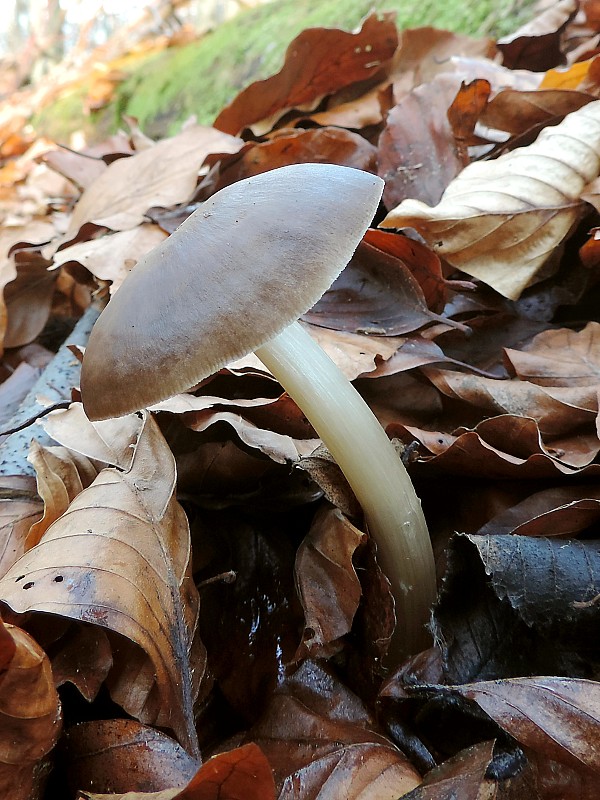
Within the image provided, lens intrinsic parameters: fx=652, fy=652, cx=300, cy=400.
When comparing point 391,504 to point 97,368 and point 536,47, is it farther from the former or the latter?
point 536,47

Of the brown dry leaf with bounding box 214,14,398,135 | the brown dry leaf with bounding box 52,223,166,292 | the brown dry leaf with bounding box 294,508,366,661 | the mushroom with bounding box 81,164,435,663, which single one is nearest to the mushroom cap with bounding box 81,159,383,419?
the mushroom with bounding box 81,164,435,663

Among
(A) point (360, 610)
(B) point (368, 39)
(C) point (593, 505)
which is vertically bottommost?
(A) point (360, 610)

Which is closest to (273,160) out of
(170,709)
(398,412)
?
(398,412)

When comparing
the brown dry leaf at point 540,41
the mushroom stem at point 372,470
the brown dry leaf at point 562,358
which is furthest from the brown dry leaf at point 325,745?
the brown dry leaf at point 540,41

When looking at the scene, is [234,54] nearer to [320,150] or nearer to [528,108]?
[320,150]

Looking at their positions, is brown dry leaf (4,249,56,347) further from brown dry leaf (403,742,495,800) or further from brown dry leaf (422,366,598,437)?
brown dry leaf (403,742,495,800)

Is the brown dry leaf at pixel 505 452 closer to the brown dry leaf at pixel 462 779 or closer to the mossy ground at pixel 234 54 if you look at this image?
the brown dry leaf at pixel 462 779

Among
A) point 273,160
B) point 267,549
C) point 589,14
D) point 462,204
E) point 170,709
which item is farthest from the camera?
point 589,14

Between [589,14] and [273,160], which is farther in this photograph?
[589,14]
